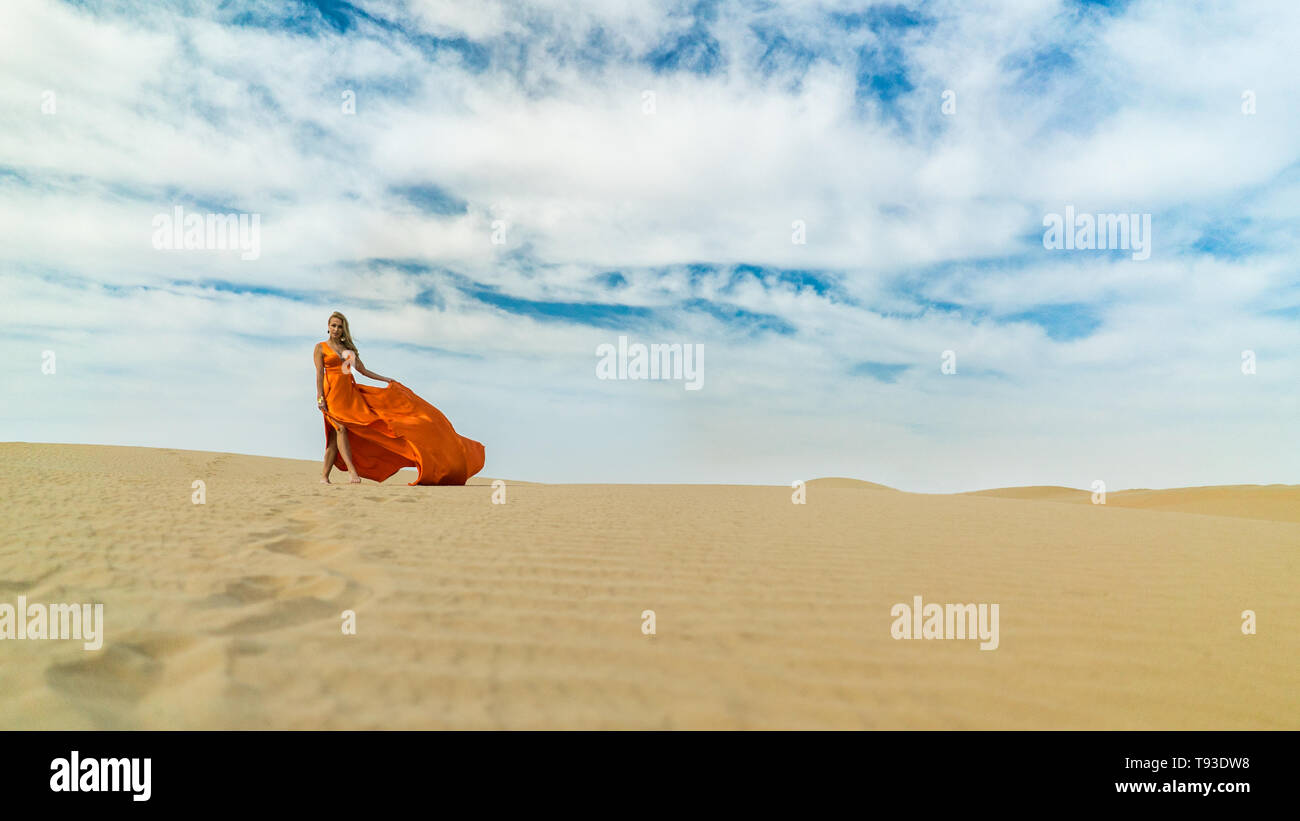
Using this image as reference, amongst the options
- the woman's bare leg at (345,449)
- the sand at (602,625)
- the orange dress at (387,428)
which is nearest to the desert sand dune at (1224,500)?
the sand at (602,625)

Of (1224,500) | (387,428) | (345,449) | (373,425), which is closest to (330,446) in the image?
(345,449)

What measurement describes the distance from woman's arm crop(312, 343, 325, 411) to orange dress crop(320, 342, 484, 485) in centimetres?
5

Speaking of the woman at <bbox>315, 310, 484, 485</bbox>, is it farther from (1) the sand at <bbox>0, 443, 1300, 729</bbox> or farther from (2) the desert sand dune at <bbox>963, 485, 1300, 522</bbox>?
(2) the desert sand dune at <bbox>963, 485, 1300, 522</bbox>

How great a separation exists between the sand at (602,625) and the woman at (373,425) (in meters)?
3.65

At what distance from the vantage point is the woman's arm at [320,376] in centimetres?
990

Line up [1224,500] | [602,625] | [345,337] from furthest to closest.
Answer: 1. [1224,500]
2. [345,337]
3. [602,625]

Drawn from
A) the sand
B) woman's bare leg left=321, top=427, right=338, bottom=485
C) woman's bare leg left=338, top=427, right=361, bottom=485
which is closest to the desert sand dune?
the sand

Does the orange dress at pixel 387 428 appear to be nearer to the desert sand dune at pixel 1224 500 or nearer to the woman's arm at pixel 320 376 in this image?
the woman's arm at pixel 320 376

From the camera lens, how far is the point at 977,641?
3.29 metres

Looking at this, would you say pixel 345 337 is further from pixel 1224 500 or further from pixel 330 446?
pixel 1224 500

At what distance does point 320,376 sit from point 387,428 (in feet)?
4.05

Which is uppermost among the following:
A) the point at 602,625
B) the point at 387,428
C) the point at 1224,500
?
the point at 387,428

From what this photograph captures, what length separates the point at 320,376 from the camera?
9977 mm
